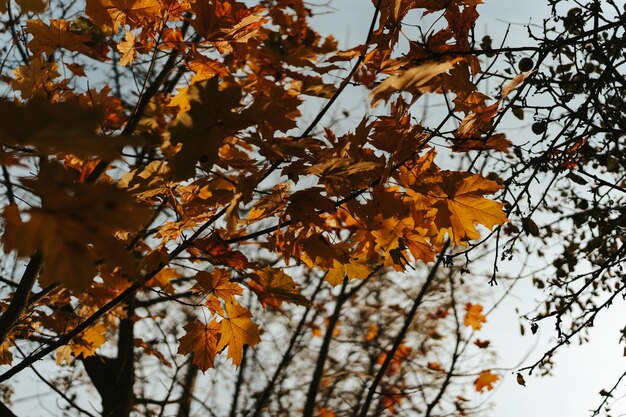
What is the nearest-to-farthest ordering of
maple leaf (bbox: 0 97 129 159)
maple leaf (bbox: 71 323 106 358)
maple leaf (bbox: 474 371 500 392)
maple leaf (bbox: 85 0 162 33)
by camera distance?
maple leaf (bbox: 0 97 129 159) → maple leaf (bbox: 85 0 162 33) → maple leaf (bbox: 71 323 106 358) → maple leaf (bbox: 474 371 500 392)

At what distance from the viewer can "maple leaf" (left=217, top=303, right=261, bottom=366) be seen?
1.66 m

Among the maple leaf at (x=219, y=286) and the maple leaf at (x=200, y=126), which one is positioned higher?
the maple leaf at (x=219, y=286)

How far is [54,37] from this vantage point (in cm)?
197

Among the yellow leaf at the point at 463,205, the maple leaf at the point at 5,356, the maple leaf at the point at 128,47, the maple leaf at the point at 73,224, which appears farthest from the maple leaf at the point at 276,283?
the maple leaf at the point at 5,356

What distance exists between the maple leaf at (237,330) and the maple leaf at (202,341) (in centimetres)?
2

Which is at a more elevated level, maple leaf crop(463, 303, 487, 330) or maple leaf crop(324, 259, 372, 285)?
maple leaf crop(463, 303, 487, 330)

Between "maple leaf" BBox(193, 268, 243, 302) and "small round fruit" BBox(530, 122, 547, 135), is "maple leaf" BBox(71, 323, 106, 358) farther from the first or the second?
"small round fruit" BBox(530, 122, 547, 135)

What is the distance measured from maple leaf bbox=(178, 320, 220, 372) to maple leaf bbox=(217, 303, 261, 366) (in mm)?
21

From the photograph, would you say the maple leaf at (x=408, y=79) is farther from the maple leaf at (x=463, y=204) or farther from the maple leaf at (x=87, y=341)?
the maple leaf at (x=87, y=341)

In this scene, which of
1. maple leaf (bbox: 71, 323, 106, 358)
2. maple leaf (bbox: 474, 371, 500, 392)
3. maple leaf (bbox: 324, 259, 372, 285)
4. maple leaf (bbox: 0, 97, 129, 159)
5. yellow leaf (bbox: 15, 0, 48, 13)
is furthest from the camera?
maple leaf (bbox: 474, 371, 500, 392)

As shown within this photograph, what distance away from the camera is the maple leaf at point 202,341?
65.2 inches

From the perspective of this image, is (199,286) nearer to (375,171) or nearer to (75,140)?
(375,171)

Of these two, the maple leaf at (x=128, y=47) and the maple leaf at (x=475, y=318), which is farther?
the maple leaf at (x=475, y=318)

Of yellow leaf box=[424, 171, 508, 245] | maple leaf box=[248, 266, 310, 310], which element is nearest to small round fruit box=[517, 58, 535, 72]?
yellow leaf box=[424, 171, 508, 245]
